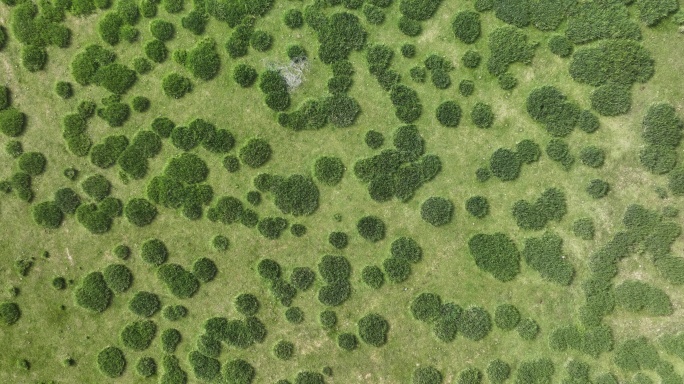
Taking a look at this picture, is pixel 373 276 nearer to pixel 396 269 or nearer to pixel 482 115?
pixel 396 269

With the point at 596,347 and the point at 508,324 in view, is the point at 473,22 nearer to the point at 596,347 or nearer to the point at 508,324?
the point at 508,324

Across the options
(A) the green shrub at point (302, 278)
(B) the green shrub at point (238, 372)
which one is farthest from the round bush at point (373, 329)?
(B) the green shrub at point (238, 372)

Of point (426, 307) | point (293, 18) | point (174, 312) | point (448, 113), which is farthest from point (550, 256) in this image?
point (174, 312)

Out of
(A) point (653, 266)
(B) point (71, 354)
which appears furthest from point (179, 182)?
(A) point (653, 266)

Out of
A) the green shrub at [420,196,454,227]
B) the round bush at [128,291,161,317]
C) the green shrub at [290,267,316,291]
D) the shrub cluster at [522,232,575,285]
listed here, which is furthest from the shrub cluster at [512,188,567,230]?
the round bush at [128,291,161,317]

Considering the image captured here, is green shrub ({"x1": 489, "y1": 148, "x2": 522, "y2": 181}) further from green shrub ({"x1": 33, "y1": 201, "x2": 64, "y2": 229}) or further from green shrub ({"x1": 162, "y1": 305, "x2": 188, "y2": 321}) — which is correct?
green shrub ({"x1": 33, "y1": 201, "x2": 64, "y2": 229})

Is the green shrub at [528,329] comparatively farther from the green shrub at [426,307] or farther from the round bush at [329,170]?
the round bush at [329,170]
